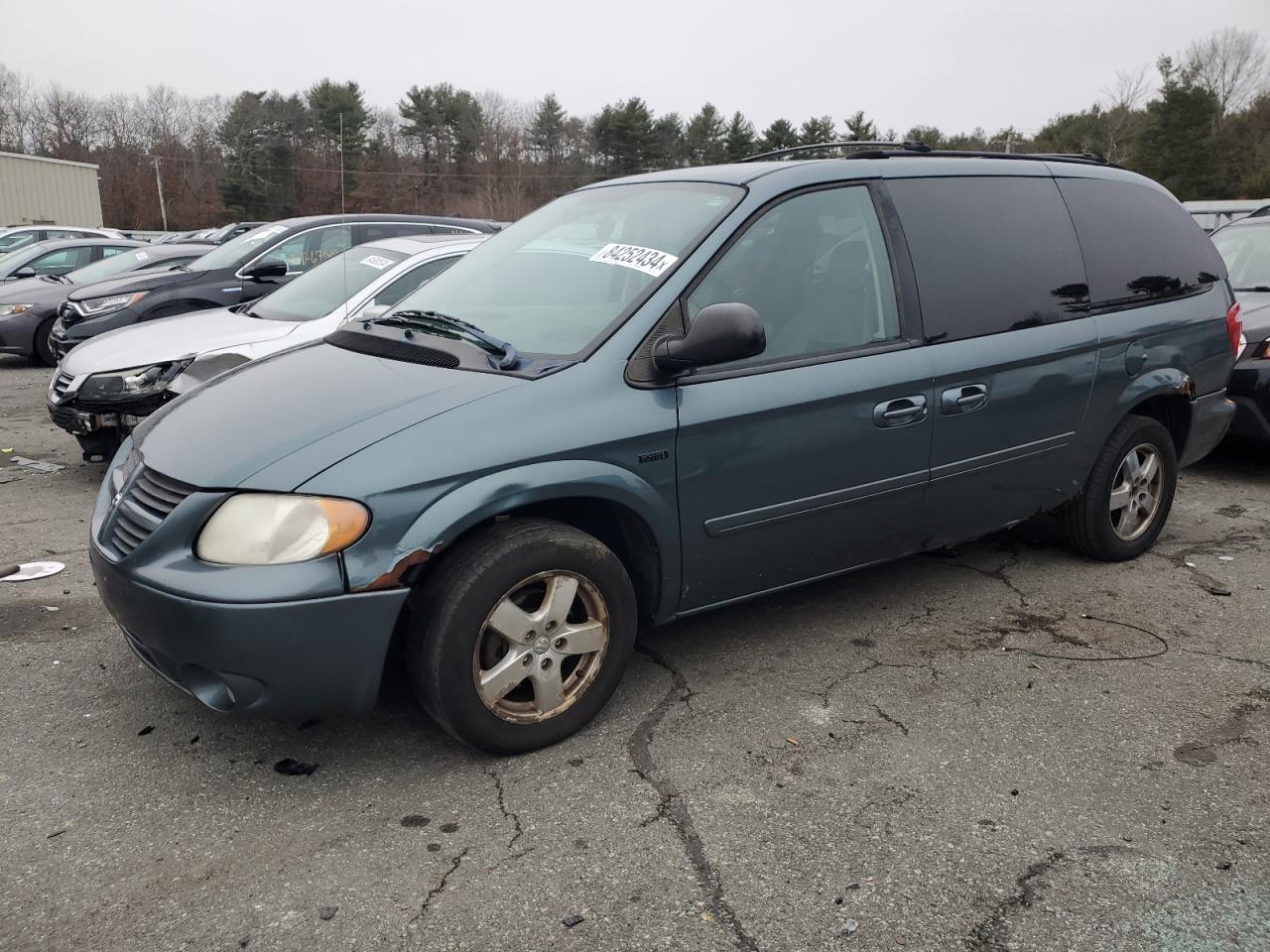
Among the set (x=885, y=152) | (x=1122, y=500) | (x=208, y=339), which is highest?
(x=885, y=152)

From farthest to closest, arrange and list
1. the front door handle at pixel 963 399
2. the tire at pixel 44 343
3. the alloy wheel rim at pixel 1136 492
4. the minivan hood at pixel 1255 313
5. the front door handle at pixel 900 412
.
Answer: the tire at pixel 44 343 < the minivan hood at pixel 1255 313 < the alloy wheel rim at pixel 1136 492 < the front door handle at pixel 963 399 < the front door handle at pixel 900 412

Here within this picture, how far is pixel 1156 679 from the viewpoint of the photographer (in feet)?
12.1

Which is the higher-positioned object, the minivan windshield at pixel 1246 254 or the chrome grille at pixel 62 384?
the minivan windshield at pixel 1246 254

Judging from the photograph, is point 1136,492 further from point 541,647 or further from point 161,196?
point 161,196

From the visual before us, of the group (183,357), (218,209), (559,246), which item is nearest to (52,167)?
(218,209)

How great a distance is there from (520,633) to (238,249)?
8.03 meters

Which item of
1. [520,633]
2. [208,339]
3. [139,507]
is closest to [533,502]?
[520,633]

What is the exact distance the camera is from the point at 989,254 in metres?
4.11

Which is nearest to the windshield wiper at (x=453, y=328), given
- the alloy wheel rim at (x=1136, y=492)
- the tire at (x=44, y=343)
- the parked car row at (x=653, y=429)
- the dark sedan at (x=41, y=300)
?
the parked car row at (x=653, y=429)

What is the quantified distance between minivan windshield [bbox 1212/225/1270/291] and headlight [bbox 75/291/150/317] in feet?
29.5

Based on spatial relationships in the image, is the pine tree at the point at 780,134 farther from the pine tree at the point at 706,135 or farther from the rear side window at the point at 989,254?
the rear side window at the point at 989,254

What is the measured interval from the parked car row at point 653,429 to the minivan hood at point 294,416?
14 mm

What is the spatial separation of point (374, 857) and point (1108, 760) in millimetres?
2179

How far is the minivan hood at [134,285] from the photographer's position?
9.32 meters
